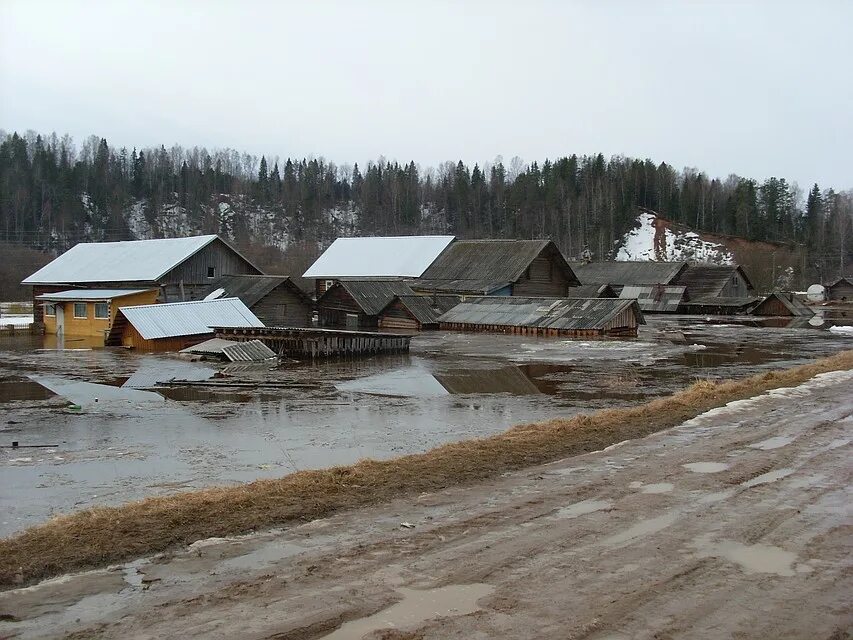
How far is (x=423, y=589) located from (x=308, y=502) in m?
2.62

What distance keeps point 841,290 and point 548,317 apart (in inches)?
2213

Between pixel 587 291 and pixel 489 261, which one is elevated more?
pixel 489 261

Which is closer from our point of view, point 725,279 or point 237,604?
point 237,604

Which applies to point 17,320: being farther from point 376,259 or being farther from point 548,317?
point 548,317

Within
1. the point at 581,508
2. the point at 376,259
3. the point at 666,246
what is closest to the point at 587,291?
the point at 376,259

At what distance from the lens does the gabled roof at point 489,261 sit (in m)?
52.2

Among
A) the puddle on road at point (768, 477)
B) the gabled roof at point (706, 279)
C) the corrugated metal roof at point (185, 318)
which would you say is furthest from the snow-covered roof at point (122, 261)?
the gabled roof at point (706, 279)

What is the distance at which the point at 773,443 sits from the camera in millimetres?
11328

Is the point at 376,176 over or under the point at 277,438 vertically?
over

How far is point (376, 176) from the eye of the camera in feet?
452

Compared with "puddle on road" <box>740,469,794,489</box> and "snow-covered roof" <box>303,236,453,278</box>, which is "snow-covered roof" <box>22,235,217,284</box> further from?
"puddle on road" <box>740,469,794,489</box>

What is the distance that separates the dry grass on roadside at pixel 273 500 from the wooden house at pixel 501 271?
38.6 m

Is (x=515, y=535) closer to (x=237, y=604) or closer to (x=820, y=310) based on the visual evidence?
(x=237, y=604)

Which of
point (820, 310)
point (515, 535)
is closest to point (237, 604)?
point (515, 535)
